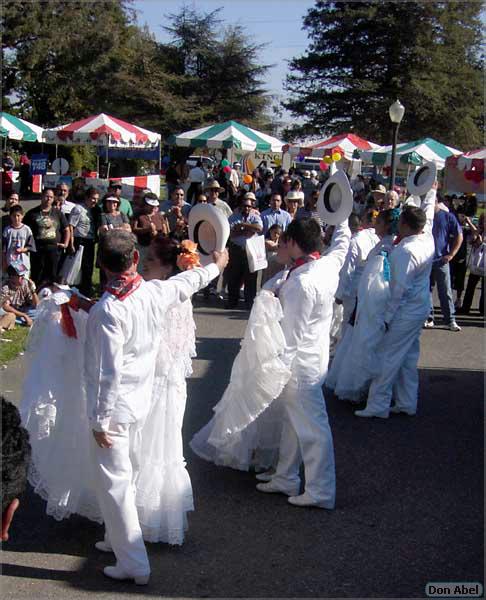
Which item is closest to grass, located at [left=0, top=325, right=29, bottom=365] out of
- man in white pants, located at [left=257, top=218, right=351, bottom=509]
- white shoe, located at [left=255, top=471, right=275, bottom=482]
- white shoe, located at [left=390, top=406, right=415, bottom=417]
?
white shoe, located at [left=255, top=471, right=275, bottom=482]

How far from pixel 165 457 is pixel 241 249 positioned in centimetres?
805

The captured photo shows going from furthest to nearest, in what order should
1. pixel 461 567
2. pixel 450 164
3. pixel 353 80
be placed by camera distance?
pixel 353 80 < pixel 450 164 < pixel 461 567

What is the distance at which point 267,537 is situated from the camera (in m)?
4.65

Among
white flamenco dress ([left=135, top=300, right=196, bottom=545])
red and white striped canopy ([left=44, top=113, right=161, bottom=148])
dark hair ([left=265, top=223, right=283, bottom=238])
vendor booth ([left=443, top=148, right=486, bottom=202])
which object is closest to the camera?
white flamenco dress ([left=135, top=300, right=196, bottom=545])

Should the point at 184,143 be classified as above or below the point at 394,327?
above

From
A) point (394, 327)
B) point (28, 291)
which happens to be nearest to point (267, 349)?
point (394, 327)

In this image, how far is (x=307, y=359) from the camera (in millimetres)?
5074

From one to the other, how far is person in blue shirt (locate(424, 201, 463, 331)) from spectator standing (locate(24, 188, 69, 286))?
5.78 metres

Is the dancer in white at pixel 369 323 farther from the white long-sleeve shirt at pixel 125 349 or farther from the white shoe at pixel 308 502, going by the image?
the white long-sleeve shirt at pixel 125 349

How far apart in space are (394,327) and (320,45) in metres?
44.6

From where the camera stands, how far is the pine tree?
1848 inches

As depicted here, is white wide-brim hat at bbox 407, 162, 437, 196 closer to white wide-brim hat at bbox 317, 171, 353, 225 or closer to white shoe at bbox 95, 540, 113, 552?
white wide-brim hat at bbox 317, 171, 353, 225

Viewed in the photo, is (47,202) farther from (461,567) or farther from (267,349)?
(461,567)

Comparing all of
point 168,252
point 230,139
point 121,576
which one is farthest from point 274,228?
point 230,139
